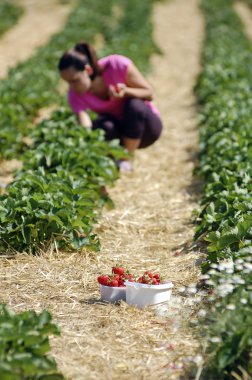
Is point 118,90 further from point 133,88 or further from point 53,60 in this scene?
point 53,60

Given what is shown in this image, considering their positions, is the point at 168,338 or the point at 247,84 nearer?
the point at 168,338

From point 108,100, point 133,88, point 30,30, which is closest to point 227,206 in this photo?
point 133,88

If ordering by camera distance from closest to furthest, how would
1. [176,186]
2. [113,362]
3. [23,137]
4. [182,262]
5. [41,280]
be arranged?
[113,362], [41,280], [182,262], [176,186], [23,137]

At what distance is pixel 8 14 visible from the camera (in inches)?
965

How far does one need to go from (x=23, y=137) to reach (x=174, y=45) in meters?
12.1

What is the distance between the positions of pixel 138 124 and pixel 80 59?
100 cm

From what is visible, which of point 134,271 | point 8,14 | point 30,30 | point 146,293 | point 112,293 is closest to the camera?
point 146,293

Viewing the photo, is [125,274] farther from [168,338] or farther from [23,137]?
[23,137]

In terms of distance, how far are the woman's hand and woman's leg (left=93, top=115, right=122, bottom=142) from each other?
444 millimetres

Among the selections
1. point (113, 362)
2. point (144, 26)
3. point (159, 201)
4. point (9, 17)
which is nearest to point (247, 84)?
point (159, 201)

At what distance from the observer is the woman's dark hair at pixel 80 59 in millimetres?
6316

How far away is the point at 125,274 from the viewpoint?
4.30m

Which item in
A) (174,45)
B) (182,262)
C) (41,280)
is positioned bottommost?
(174,45)

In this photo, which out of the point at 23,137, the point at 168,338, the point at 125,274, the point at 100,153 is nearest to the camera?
the point at 168,338
